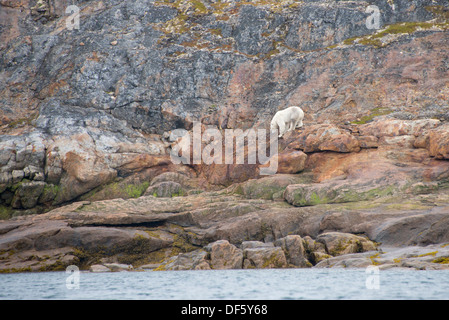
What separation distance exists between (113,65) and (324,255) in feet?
122

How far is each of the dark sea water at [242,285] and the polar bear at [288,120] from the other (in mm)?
17660

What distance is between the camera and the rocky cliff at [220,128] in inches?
1040

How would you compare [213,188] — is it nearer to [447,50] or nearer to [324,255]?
[324,255]

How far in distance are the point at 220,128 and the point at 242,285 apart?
91.5ft

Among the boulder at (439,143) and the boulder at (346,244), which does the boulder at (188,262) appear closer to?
the boulder at (346,244)

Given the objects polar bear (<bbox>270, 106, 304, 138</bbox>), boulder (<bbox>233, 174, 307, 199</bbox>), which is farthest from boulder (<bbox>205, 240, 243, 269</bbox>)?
polar bear (<bbox>270, 106, 304, 138</bbox>)

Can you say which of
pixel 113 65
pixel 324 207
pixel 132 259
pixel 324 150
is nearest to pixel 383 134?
pixel 324 150

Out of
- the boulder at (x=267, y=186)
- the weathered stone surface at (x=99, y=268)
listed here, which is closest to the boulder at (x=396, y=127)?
the boulder at (x=267, y=186)

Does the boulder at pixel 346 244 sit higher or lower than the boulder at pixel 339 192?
lower

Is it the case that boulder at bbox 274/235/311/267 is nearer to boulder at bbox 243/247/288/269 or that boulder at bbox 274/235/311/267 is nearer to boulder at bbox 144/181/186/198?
boulder at bbox 243/247/288/269

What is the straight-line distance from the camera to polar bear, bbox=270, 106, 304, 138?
123 feet
